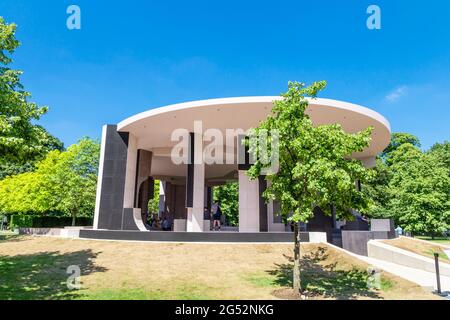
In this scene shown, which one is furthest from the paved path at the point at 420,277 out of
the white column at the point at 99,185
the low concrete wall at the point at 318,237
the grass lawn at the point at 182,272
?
the white column at the point at 99,185

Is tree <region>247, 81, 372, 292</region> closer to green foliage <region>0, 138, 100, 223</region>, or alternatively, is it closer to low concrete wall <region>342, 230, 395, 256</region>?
low concrete wall <region>342, 230, 395, 256</region>

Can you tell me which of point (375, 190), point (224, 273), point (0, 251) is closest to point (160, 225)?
point (0, 251)

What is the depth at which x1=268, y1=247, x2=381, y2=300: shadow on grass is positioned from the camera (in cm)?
918

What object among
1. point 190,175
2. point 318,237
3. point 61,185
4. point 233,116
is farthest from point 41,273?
point 61,185

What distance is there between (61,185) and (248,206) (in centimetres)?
1883

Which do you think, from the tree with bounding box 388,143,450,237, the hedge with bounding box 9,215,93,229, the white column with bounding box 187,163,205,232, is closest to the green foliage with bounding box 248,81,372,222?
the white column with bounding box 187,163,205,232

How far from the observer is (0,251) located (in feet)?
47.5

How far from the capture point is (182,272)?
35.5 feet

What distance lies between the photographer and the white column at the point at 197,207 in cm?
2005

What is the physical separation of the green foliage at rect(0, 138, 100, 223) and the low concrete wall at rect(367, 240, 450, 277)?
962 inches

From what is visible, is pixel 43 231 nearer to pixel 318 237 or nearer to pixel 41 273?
pixel 41 273

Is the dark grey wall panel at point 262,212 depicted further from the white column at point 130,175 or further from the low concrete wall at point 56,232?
the low concrete wall at point 56,232
